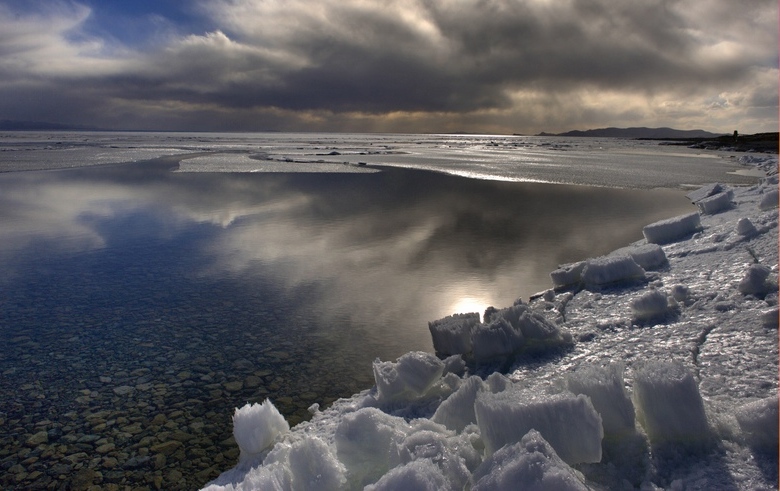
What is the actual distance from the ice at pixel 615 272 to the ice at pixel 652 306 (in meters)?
1.40

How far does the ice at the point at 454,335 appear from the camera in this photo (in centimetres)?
601

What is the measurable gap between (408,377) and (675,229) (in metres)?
7.11

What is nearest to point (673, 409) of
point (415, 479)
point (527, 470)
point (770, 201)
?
point (527, 470)

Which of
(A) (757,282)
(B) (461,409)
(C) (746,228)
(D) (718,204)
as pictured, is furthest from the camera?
(D) (718,204)

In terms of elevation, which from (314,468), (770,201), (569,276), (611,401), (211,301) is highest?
(770,201)

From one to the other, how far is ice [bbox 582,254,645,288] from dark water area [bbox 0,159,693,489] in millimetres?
1221

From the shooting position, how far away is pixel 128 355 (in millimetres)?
6332

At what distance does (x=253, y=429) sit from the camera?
440 cm

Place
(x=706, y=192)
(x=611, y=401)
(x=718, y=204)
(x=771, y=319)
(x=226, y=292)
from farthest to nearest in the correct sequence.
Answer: (x=706, y=192), (x=718, y=204), (x=226, y=292), (x=771, y=319), (x=611, y=401)

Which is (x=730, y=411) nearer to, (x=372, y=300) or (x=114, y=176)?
(x=372, y=300)

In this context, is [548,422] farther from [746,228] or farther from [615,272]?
[746,228]

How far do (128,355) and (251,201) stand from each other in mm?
12890

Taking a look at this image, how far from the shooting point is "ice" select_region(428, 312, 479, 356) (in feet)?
19.7

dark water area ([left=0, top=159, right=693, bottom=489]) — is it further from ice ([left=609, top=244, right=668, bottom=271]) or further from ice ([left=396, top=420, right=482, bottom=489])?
ice ([left=396, top=420, right=482, bottom=489])
